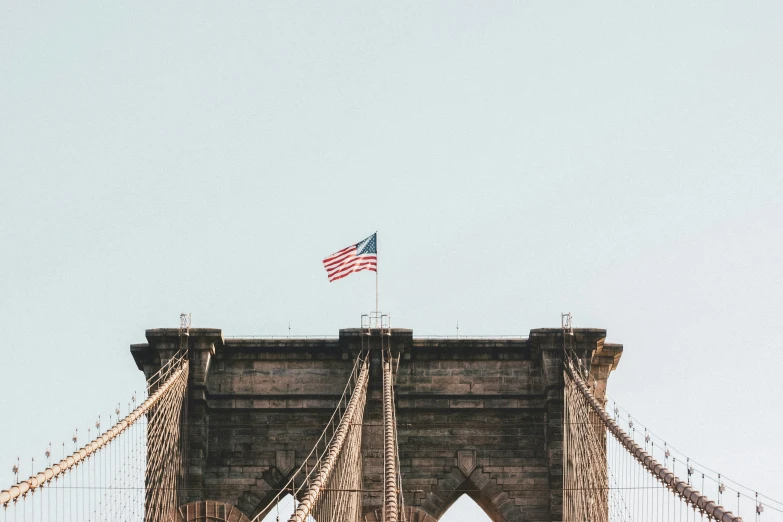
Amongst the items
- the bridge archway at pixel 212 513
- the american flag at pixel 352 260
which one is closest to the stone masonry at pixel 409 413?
the american flag at pixel 352 260

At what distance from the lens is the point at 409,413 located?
64812mm

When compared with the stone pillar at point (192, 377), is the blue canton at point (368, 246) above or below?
above

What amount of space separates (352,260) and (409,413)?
18.8 ft

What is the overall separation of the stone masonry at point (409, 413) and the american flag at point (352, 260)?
330 cm

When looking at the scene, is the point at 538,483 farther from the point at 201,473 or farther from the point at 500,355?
the point at 201,473

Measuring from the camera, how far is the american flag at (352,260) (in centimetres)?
6769

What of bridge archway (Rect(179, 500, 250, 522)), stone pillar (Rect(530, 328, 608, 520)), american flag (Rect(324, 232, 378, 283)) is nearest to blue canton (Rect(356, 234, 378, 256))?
→ american flag (Rect(324, 232, 378, 283))

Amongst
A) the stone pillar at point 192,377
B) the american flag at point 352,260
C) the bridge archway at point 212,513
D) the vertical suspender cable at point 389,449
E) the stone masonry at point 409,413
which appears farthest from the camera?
the american flag at point 352,260

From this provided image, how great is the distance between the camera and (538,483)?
63562 mm

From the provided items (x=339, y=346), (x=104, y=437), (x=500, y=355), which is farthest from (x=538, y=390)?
(x=104, y=437)

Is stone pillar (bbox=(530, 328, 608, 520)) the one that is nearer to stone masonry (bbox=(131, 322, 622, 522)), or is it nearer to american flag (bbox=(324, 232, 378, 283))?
stone masonry (bbox=(131, 322, 622, 522))

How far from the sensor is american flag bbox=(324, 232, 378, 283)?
Result: 2665 inches

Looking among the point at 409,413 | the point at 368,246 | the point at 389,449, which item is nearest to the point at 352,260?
the point at 368,246

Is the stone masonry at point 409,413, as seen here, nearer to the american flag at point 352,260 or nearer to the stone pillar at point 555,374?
the stone pillar at point 555,374
